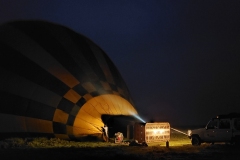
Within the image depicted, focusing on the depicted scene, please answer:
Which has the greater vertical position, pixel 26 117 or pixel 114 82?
pixel 114 82

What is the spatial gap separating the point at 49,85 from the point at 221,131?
8384 millimetres

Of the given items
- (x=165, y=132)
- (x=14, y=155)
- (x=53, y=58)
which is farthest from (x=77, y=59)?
(x=14, y=155)

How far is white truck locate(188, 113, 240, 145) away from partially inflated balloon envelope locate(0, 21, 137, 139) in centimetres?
432

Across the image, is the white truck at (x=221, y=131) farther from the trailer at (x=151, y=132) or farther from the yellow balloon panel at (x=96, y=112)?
the yellow balloon panel at (x=96, y=112)

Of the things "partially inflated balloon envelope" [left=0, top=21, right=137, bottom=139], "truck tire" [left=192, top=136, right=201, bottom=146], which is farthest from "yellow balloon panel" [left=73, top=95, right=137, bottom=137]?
"truck tire" [left=192, top=136, right=201, bottom=146]

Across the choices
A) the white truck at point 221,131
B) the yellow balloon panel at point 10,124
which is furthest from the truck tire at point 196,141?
the yellow balloon panel at point 10,124

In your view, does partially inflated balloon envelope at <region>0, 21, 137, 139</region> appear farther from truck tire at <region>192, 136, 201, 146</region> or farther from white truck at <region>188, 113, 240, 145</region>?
white truck at <region>188, 113, 240, 145</region>

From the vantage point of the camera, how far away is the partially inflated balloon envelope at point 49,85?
15.6m

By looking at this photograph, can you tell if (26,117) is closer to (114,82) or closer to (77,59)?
(77,59)

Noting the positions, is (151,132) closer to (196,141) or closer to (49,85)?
(196,141)

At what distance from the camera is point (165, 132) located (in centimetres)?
1703

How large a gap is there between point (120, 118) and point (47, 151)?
632 cm

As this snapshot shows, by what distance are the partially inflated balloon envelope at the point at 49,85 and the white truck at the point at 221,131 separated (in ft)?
14.2

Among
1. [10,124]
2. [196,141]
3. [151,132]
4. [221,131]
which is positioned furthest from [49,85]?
[221,131]
